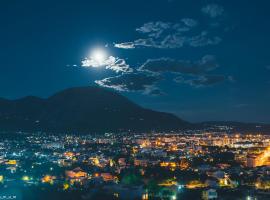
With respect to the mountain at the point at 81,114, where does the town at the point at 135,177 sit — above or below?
below

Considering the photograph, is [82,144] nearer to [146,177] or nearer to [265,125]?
[146,177]

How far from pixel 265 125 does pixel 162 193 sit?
178 feet

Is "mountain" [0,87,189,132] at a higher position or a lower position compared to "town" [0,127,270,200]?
higher

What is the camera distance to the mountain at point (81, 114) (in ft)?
199

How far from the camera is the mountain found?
60750 mm

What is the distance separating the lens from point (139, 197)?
690 inches

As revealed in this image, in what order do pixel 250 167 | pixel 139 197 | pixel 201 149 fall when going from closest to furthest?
pixel 139 197, pixel 250 167, pixel 201 149

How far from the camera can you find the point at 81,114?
66000mm

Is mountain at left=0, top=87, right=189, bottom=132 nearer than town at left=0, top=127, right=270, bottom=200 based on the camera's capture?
No

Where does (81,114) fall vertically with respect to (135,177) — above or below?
above

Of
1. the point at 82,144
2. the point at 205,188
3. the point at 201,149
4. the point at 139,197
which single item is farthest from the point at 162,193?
the point at 82,144

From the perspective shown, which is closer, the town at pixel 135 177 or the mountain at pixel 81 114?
the town at pixel 135 177

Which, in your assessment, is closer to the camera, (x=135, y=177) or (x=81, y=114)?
(x=135, y=177)

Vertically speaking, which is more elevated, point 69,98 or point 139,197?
point 69,98
